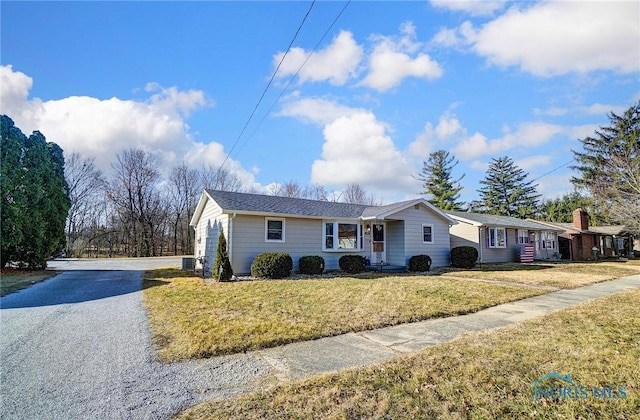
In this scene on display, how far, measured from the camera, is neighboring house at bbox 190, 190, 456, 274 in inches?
539

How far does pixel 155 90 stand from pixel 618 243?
46.7 metres

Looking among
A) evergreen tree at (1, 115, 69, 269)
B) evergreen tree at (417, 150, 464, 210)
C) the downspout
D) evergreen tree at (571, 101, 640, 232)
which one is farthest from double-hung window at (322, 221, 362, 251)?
evergreen tree at (417, 150, 464, 210)

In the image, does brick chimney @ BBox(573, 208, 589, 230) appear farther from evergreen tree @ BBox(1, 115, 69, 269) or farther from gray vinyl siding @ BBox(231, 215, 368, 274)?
evergreen tree @ BBox(1, 115, 69, 269)

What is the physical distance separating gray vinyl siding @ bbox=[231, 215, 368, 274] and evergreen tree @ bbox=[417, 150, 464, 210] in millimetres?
30857

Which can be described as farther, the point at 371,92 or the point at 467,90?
the point at 467,90

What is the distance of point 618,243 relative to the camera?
121ft

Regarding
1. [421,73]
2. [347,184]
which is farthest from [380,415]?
[347,184]

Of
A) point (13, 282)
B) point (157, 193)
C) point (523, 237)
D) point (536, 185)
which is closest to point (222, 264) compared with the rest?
point (13, 282)

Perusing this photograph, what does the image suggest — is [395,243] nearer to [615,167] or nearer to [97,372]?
[97,372]

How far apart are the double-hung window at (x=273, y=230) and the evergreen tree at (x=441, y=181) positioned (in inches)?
1295

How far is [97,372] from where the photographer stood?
395 cm

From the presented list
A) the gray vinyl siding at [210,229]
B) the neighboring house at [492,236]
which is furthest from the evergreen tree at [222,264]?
the neighboring house at [492,236]

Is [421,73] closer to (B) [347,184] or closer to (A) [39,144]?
(A) [39,144]

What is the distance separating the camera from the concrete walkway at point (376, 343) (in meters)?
4.18
